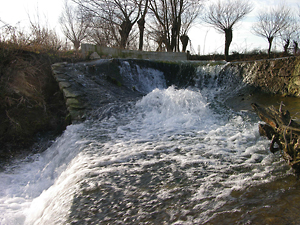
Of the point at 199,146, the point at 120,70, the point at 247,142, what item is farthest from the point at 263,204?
the point at 120,70

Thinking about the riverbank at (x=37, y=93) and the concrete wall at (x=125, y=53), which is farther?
the concrete wall at (x=125, y=53)

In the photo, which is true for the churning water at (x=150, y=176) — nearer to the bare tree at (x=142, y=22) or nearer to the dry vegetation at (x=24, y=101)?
the dry vegetation at (x=24, y=101)

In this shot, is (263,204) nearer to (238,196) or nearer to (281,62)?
(238,196)

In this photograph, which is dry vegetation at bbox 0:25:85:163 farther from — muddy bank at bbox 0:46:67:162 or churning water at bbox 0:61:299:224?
churning water at bbox 0:61:299:224

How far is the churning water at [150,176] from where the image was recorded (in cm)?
168

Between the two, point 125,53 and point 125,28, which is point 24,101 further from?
point 125,28

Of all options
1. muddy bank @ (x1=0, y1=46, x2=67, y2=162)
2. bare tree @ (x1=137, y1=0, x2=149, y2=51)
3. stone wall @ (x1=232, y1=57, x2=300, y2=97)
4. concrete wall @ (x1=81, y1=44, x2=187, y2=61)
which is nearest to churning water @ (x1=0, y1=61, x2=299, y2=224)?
muddy bank @ (x1=0, y1=46, x2=67, y2=162)

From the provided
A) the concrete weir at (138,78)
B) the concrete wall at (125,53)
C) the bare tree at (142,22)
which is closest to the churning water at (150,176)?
the concrete weir at (138,78)

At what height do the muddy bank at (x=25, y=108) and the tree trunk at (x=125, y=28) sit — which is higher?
the tree trunk at (x=125, y=28)

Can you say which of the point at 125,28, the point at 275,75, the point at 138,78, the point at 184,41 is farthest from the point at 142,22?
the point at 275,75

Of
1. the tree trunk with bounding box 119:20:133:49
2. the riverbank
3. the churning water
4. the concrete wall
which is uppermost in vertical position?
the tree trunk with bounding box 119:20:133:49

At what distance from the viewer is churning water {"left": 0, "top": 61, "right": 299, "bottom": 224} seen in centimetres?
168

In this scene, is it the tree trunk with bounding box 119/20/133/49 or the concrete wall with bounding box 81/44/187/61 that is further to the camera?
the tree trunk with bounding box 119/20/133/49

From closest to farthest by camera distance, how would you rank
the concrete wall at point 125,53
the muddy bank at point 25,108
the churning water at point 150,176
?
the churning water at point 150,176, the muddy bank at point 25,108, the concrete wall at point 125,53
